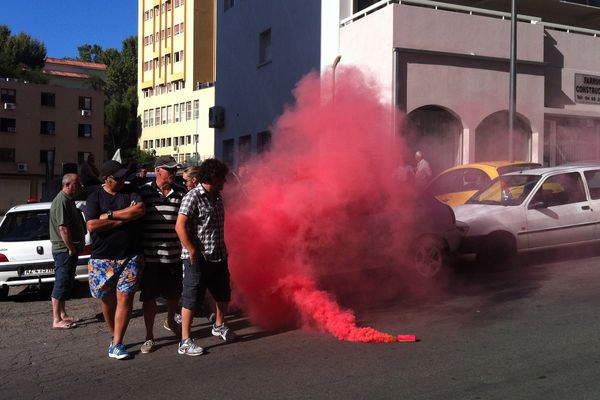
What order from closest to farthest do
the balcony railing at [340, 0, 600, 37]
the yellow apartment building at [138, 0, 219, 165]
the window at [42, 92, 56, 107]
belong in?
the balcony railing at [340, 0, 600, 37], the window at [42, 92, 56, 107], the yellow apartment building at [138, 0, 219, 165]

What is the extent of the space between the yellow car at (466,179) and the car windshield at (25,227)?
6.24 meters

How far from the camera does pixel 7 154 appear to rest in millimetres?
47469

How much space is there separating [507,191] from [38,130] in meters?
47.0

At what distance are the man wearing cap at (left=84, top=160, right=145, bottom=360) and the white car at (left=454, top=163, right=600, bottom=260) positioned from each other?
5.09 meters

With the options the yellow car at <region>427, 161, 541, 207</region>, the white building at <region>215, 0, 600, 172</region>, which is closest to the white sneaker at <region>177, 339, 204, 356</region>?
the yellow car at <region>427, 161, 541, 207</region>

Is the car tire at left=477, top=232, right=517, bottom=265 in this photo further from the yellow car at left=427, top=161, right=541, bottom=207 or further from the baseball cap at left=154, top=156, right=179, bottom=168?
the baseball cap at left=154, top=156, right=179, bottom=168

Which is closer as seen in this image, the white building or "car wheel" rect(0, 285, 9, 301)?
→ "car wheel" rect(0, 285, 9, 301)

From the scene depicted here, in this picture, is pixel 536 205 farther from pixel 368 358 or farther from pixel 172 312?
pixel 172 312

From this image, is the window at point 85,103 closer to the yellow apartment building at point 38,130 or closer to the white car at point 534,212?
the yellow apartment building at point 38,130

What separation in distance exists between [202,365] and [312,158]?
2.74m

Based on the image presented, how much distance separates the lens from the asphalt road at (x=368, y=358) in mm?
4301

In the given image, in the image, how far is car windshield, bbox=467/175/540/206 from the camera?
9055 millimetres

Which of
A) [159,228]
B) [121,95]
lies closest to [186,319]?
[159,228]

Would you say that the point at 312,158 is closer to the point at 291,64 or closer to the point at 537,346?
the point at 537,346
